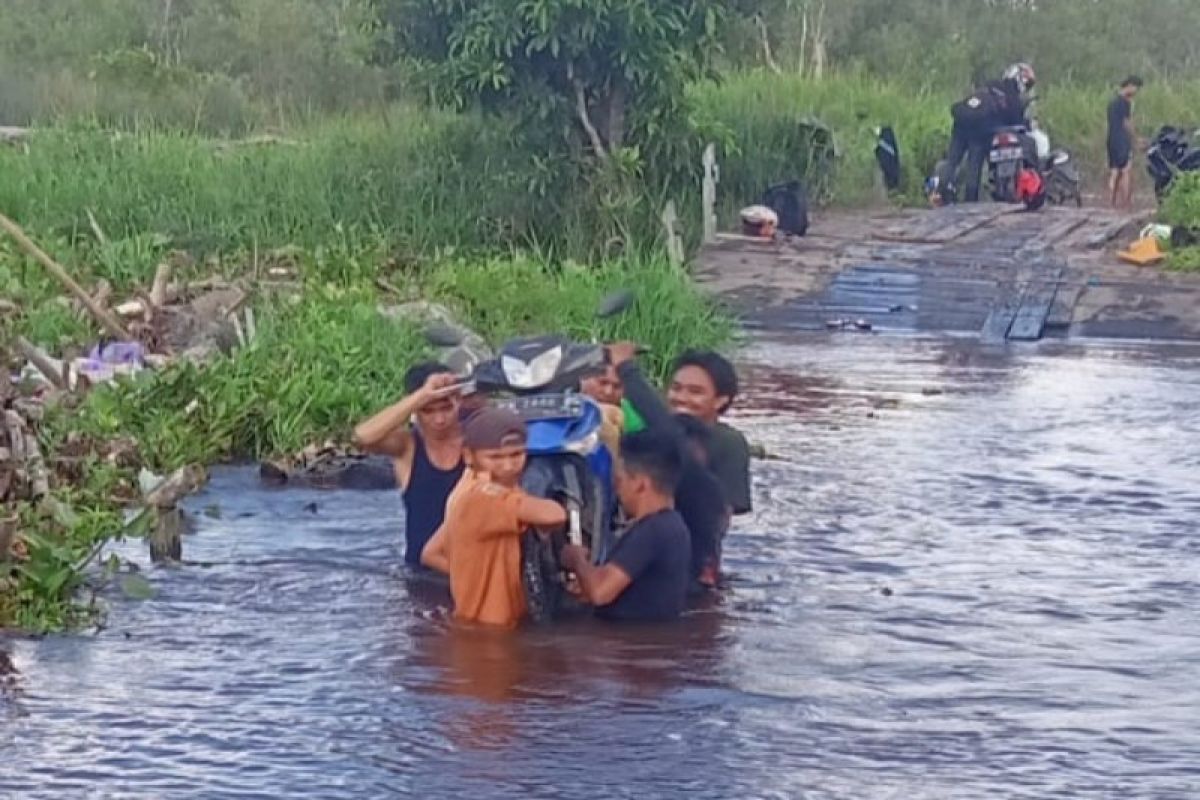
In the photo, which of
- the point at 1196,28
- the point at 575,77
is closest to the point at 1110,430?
the point at 575,77

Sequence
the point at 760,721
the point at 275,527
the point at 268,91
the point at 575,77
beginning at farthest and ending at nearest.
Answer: the point at 268,91, the point at 575,77, the point at 275,527, the point at 760,721

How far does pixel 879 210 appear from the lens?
86.7 ft

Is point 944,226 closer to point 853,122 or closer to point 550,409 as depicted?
point 853,122

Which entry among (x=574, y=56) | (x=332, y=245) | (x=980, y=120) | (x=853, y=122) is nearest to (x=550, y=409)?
(x=332, y=245)

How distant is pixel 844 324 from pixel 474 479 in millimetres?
11533

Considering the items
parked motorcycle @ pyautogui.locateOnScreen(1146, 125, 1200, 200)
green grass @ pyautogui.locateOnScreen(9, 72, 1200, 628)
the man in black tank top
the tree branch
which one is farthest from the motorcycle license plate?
parked motorcycle @ pyautogui.locateOnScreen(1146, 125, 1200, 200)

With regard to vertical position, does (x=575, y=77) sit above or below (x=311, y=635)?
above

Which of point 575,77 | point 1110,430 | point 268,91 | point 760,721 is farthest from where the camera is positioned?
point 268,91

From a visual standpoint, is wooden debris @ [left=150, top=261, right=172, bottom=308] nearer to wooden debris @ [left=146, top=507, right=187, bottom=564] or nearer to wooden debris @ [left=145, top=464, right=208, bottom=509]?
wooden debris @ [left=146, top=507, right=187, bottom=564]

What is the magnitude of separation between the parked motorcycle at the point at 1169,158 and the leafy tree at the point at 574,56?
23.0 feet

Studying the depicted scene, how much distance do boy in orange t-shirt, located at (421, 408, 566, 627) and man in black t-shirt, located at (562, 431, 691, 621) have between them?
256 mm

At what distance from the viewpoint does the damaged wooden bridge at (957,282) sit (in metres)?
19.4

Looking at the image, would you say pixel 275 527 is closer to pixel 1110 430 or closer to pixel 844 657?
pixel 844 657

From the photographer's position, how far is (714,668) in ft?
27.8
